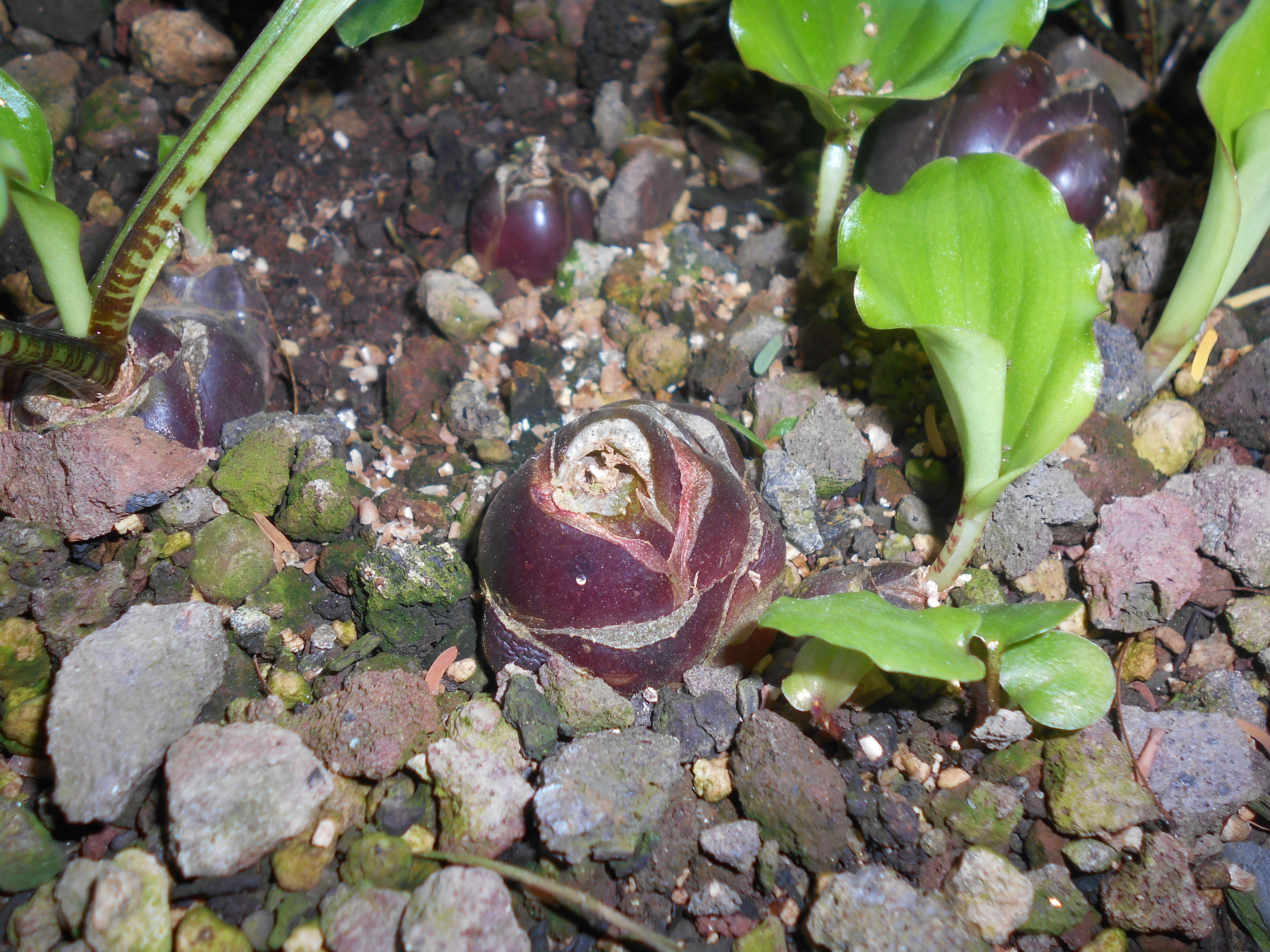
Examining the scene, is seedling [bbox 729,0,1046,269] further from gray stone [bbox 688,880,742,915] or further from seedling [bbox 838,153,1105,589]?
gray stone [bbox 688,880,742,915]

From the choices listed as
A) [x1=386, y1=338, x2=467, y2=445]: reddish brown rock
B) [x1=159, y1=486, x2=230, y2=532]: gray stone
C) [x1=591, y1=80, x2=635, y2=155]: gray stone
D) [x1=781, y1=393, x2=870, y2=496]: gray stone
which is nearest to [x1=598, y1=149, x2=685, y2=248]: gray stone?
[x1=591, y1=80, x2=635, y2=155]: gray stone

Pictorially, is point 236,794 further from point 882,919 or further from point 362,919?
point 882,919

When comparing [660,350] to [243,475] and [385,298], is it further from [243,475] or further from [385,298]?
[243,475]

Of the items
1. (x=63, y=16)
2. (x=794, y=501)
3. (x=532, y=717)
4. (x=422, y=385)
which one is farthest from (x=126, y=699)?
(x=63, y=16)

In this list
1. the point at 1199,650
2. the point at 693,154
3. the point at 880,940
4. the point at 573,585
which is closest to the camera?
the point at 880,940

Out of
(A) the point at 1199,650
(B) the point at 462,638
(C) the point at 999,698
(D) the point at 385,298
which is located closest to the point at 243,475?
(B) the point at 462,638

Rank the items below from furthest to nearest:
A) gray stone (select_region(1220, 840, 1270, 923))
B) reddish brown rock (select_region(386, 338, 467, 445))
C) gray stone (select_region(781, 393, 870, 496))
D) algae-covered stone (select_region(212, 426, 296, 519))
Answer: reddish brown rock (select_region(386, 338, 467, 445))
gray stone (select_region(781, 393, 870, 496))
algae-covered stone (select_region(212, 426, 296, 519))
gray stone (select_region(1220, 840, 1270, 923))

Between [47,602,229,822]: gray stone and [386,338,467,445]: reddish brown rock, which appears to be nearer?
[47,602,229,822]: gray stone
